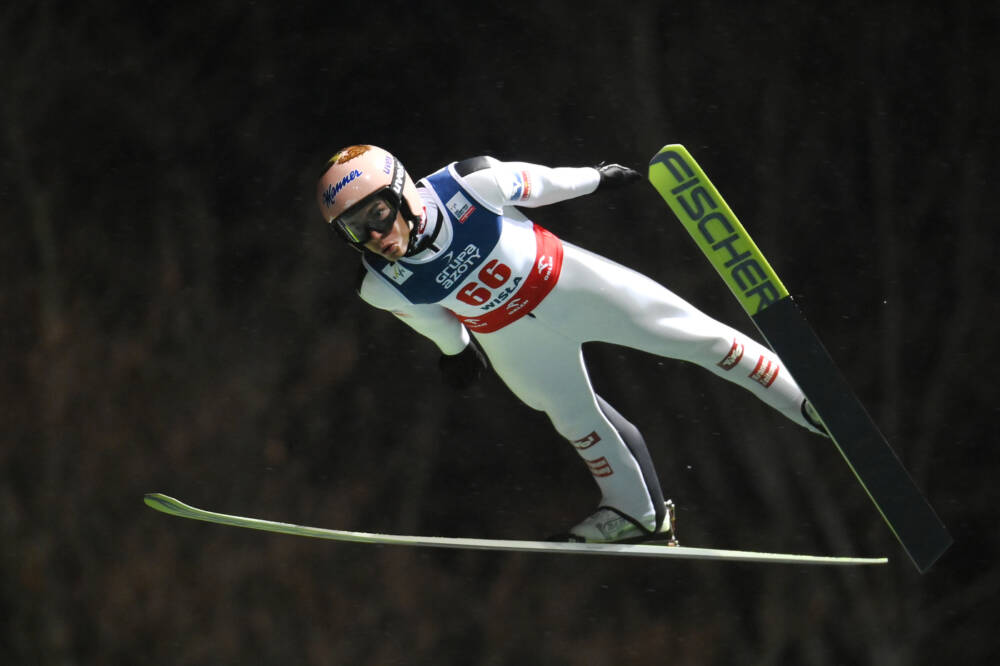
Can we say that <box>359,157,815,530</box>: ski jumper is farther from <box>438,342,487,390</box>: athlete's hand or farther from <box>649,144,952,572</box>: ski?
<box>649,144,952,572</box>: ski

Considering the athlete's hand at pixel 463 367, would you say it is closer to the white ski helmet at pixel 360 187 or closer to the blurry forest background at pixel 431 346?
the white ski helmet at pixel 360 187

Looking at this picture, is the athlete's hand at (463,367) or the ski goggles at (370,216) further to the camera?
the athlete's hand at (463,367)

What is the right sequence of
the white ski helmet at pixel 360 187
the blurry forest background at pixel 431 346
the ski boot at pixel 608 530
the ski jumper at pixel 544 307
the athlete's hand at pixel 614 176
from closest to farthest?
the white ski helmet at pixel 360 187, the ski jumper at pixel 544 307, the athlete's hand at pixel 614 176, the ski boot at pixel 608 530, the blurry forest background at pixel 431 346

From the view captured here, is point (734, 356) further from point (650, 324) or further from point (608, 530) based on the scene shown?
point (608, 530)

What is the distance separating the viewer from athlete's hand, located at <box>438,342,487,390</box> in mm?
2895

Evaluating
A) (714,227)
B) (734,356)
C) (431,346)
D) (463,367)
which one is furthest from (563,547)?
(431,346)

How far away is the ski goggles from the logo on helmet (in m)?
0.04

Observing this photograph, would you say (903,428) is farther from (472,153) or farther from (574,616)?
(472,153)

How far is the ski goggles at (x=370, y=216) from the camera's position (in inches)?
101

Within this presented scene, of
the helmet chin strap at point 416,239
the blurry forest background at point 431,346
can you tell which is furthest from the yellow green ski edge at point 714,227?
the blurry forest background at point 431,346

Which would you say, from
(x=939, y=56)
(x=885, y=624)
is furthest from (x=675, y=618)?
(x=939, y=56)

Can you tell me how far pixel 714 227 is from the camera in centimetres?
265

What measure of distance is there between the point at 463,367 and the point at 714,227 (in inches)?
26.1

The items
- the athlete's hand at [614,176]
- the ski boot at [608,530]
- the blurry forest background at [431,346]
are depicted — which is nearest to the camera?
the athlete's hand at [614,176]
